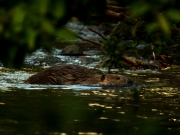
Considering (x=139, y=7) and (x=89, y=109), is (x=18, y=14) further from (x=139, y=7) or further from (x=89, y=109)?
(x=89, y=109)

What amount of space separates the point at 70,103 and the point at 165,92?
2134 millimetres

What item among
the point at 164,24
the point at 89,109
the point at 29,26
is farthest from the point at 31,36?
the point at 89,109

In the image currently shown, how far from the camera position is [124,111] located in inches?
298

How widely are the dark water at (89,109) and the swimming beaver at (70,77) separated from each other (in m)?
0.37

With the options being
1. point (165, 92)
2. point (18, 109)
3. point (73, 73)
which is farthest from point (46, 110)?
point (73, 73)

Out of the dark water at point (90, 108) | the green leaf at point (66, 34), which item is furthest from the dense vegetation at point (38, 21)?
the dark water at point (90, 108)

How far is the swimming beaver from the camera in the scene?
11258 millimetres

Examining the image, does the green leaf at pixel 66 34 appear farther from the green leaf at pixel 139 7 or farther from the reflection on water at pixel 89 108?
the reflection on water at pixel 89 108

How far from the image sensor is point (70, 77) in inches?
460

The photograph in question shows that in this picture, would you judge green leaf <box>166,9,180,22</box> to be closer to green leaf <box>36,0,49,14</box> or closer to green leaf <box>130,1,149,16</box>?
green leaf <box>130,1,149,16</box>

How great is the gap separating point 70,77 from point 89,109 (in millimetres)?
4009

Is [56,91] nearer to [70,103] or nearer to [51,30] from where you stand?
[70,103]

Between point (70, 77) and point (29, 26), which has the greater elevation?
point (29, 26)

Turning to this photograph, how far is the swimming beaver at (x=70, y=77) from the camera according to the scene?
36.9ft
